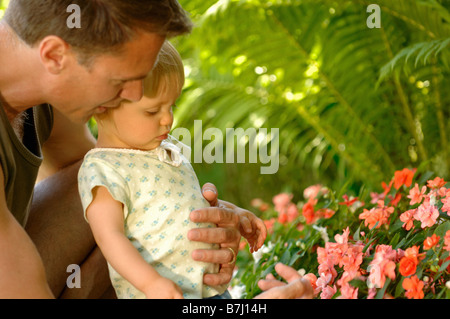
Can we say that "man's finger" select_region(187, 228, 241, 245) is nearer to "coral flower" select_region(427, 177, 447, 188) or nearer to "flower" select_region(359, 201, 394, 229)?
"flower" select_region(359, 201, 394, 229)

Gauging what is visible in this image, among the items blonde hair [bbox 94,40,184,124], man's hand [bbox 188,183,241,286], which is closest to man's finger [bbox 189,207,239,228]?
man's hand [bbox 188,183,241,286]

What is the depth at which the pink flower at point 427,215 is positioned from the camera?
174cm

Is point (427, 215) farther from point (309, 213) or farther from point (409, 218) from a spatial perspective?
point (309, 213)

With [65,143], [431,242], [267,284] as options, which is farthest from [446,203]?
[65,143]

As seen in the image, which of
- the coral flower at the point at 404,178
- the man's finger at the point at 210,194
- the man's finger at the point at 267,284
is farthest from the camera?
the coral flower at the point at 404,178

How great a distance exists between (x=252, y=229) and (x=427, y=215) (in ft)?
1.83

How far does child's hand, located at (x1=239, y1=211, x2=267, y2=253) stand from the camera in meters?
1.96

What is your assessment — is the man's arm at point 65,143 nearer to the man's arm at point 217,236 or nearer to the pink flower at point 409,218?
the man's arm at point 217,236

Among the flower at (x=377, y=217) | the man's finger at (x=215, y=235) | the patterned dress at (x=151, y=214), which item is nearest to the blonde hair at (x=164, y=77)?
the patterned dress at (x=151, y=214)

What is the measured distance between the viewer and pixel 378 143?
3.66m

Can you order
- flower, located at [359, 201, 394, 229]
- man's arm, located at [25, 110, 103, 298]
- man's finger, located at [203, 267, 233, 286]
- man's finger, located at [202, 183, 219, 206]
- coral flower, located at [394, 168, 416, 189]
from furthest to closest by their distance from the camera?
1. coral flower, located at [394, 168, 416, 189]
2. man's arm, located at [25, 110, 103, 298]
3. flower, located at [359, 201, 394, 229]
4. man's finger, located at [202, 183, 219, 206]
5. man's finger, located at [203, 267, 233, 286]

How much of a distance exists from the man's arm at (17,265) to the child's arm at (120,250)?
17 centimetres

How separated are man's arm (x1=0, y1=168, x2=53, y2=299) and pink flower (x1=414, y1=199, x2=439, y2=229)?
103 cm

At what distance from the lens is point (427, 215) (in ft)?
5.77
